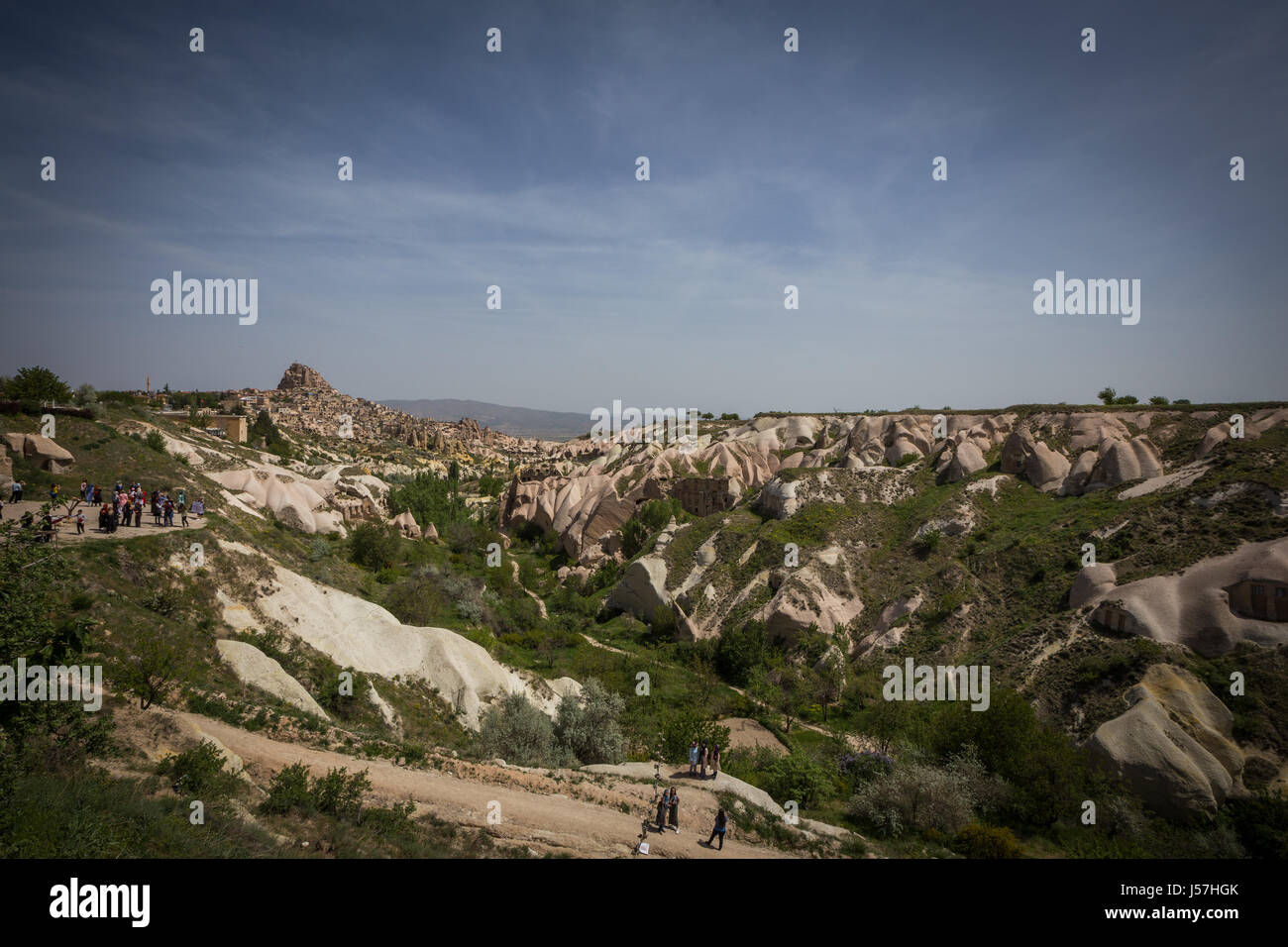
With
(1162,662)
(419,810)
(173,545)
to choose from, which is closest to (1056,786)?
(1162,662)

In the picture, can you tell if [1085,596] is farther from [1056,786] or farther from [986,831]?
[986,831]

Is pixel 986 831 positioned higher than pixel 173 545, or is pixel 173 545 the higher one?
pixel 173 545

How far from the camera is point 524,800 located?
1179 cm

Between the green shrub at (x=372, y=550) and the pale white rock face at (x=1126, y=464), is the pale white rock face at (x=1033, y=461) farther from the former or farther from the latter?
the green shrub at (x=372, y=550)

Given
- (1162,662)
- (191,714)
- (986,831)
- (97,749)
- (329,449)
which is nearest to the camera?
(97,749)

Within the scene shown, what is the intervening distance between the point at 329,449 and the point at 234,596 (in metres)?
71.6

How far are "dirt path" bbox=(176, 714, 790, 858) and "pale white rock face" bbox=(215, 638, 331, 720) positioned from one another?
7.69ft

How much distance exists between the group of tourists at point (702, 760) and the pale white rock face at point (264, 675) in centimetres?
953

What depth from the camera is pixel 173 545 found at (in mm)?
16375

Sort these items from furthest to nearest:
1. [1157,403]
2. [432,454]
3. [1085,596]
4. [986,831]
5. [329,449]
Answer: [432,454] → [329,449] → [1157,403] → [1085,596] → [986,831]

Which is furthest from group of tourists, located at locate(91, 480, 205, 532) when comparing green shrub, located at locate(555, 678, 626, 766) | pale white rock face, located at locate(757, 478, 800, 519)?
pale white rock face, located at locate(757, 478, 800, 519)

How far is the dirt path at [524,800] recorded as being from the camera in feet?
33.9

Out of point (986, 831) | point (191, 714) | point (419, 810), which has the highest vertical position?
point (191, 714)

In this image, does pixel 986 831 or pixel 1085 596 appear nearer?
pixel 986 831
